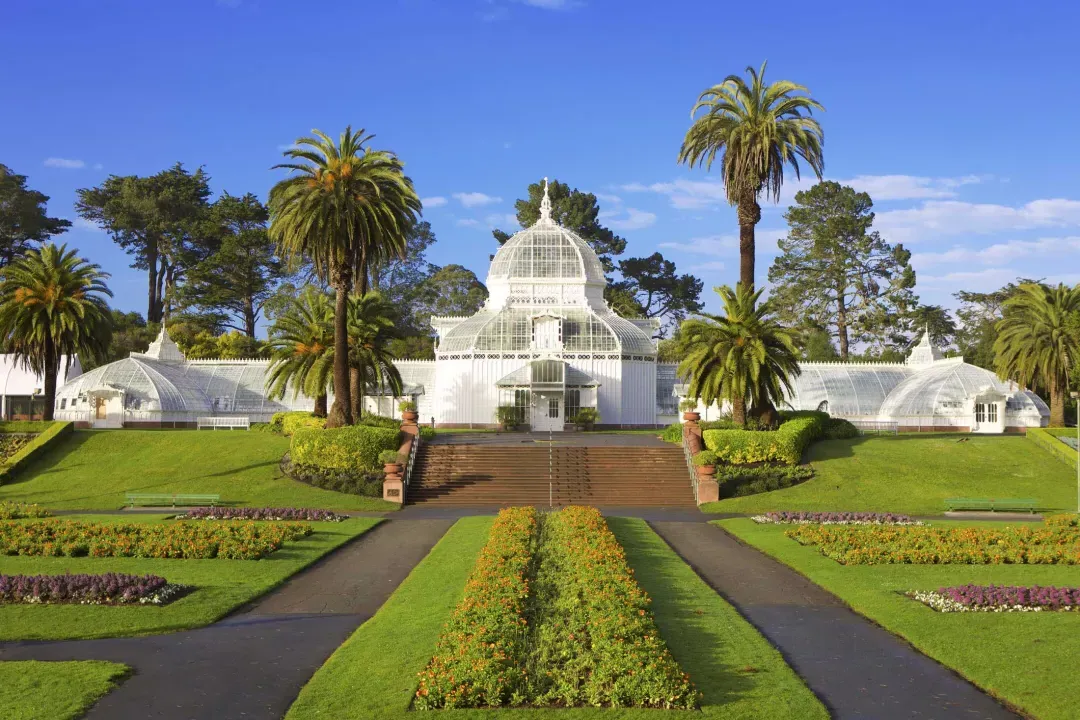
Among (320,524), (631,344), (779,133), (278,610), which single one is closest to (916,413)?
(631,344)

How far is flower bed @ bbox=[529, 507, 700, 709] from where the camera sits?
13.0 m

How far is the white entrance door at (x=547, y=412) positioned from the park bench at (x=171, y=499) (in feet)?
82.3

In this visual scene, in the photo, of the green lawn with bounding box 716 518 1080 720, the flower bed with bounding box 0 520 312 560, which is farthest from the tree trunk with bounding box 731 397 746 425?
the flower bed with bounding box 0 520 312 560

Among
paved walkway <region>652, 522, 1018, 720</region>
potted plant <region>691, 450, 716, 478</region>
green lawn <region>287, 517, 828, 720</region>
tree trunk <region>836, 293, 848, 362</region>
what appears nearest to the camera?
green lawn <region>287, 517, 828, 720</region>

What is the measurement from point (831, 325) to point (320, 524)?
73665 millimetres

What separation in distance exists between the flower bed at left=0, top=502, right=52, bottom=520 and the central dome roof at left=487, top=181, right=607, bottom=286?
3644 cm

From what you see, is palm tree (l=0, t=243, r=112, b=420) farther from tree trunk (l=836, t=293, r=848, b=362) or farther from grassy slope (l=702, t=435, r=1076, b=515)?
tree trunk (l=836, t=293, r=848, b=362)

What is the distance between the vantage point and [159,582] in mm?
19578

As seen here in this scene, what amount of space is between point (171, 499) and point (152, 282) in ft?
246

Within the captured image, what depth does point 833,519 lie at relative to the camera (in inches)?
1292

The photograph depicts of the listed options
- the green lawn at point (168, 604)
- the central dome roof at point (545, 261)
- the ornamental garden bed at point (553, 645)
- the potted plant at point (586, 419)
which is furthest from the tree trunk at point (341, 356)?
the ornamental garden bed at point (553, 645)

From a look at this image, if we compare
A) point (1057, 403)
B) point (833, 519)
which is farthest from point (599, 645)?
point (1057, 403)

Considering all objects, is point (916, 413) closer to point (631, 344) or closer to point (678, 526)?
point (631, 344)

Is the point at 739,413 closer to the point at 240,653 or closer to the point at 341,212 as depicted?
the point at 341,212
